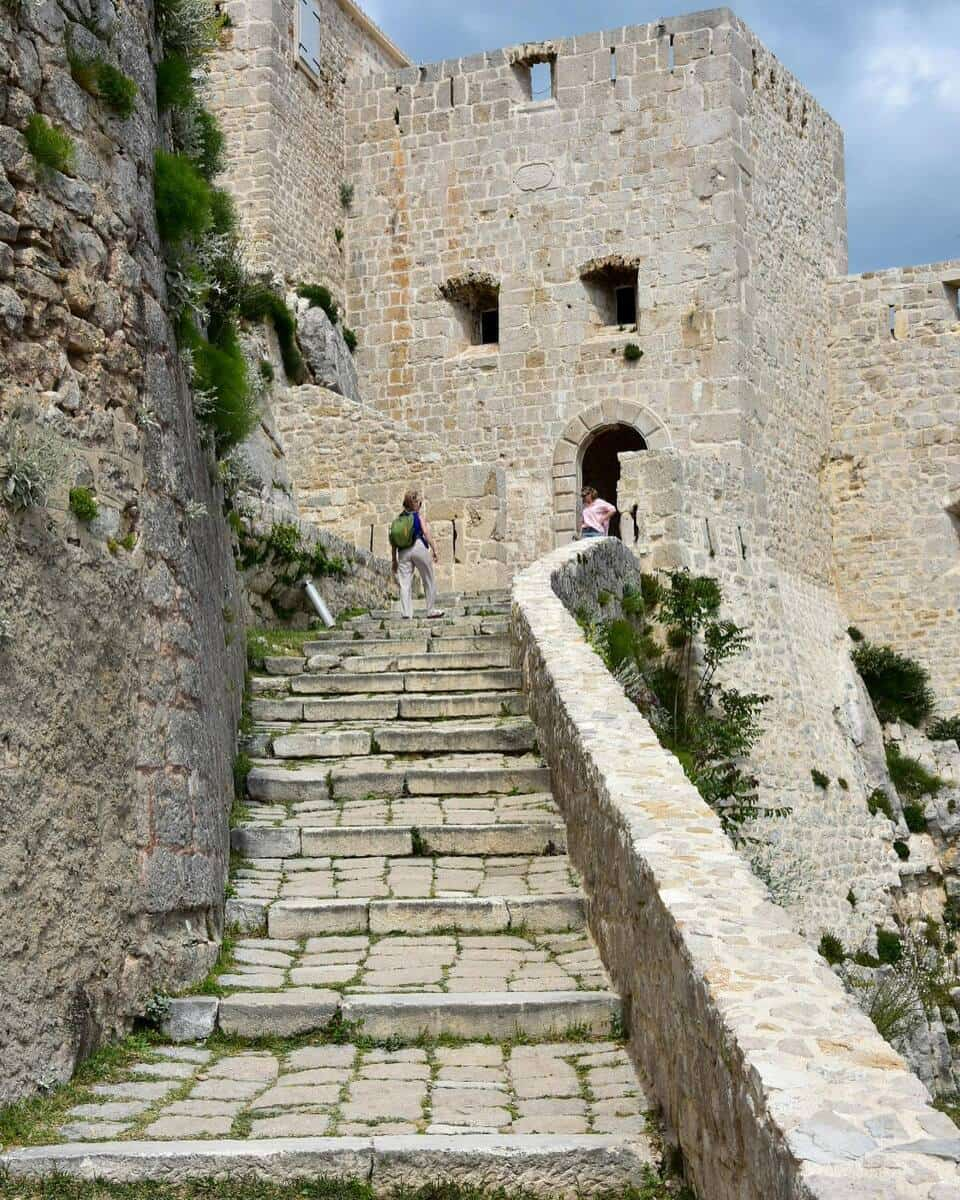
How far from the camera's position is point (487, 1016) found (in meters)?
5.66

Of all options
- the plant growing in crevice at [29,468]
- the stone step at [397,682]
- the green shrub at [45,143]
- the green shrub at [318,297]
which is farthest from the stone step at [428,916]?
the green shrub at [318,297]

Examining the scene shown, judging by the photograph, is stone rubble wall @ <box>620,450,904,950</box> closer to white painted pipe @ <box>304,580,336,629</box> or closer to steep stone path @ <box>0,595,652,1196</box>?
white painted pipe @ <box>304,580,336,629</box>

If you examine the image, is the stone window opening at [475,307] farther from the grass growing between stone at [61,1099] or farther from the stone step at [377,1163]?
the stone step at [377,1163]

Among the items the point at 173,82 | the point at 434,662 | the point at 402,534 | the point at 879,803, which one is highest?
the point at 173,82

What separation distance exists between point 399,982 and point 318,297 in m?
16.9

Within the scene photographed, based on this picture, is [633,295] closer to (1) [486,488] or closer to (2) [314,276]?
(2) [314,276]

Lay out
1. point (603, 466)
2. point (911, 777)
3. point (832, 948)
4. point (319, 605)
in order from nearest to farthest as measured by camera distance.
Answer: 1. point (319, 605)
2. point (832, 948)
3. point (911, 777)
4. point (603, 466)

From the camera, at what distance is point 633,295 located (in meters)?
22.0

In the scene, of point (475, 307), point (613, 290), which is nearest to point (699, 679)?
point (613, 290)

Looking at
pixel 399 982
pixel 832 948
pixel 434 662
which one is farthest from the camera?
pixel 832 948

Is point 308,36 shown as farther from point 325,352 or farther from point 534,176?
point 325,352

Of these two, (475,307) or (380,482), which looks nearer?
(380,482)

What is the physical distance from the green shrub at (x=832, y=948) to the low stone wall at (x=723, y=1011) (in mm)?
9379

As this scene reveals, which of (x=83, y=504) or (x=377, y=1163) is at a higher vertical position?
(x=83, y=504)
